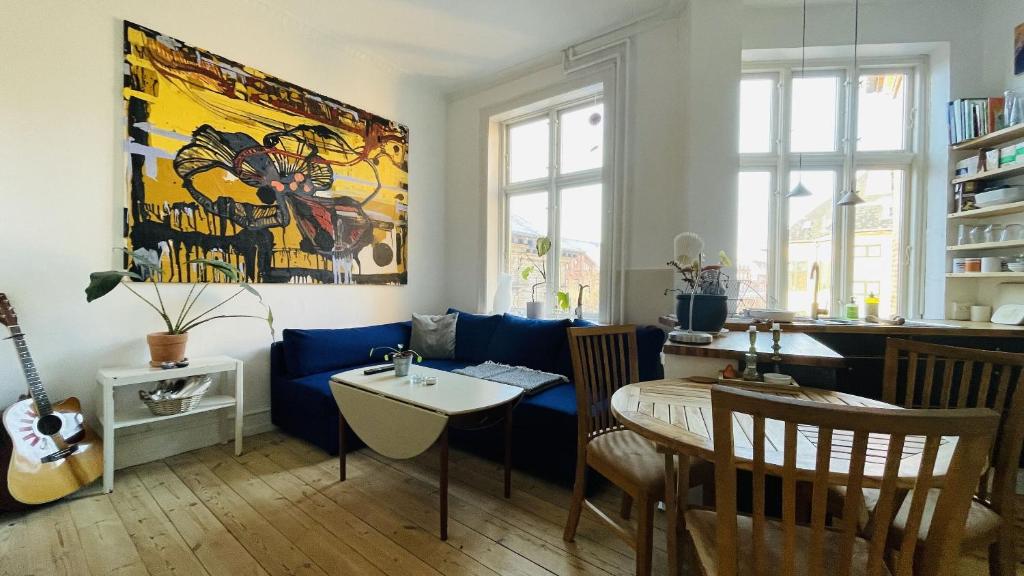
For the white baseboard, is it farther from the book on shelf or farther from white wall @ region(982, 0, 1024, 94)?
white wall @ region(982, 0, 1024, 94)

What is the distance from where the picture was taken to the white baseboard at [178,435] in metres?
2.21

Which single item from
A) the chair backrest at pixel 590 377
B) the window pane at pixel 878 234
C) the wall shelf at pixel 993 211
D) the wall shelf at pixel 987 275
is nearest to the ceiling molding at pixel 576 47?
the window pane at pixel 878 234

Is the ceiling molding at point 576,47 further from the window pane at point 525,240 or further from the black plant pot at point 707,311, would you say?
the black plant pot at point 707,311

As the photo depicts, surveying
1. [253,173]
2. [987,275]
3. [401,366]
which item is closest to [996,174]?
[987,275]

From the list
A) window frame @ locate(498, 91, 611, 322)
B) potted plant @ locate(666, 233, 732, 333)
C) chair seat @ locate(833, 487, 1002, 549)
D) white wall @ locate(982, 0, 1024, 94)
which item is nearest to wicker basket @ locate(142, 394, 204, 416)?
window frame @ locate(498, 91, 611, 322)

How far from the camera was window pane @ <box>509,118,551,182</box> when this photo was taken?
3.67 m

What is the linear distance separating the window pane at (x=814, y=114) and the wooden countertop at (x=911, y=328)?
4.50ft

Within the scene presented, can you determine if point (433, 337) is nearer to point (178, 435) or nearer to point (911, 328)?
point (178, 435)

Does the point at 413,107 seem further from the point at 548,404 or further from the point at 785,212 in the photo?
the point at 785,212

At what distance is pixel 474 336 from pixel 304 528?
70.7 inches

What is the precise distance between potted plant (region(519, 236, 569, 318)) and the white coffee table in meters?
1.28

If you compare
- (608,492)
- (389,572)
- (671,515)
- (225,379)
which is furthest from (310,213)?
(671,515)

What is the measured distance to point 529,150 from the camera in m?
3.78

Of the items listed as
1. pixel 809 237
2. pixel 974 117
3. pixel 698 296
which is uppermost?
pixel 974 117
